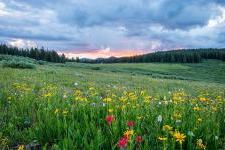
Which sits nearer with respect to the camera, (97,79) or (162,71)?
(97,79)

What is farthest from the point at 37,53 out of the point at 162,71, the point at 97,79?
the point at 97,79

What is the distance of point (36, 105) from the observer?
855 centimetres

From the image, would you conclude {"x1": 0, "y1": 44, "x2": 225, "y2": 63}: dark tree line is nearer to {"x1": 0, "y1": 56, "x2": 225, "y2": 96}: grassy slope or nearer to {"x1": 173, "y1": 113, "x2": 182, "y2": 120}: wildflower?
{"x1": 0, "y1": 56, "x2": 225, "y2": 96}: grassy slope

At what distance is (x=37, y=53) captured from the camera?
138875 millimetres

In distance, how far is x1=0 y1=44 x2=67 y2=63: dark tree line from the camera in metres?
134

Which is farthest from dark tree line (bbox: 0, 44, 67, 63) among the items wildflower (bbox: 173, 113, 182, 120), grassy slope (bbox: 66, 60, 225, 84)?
wildflower (bbox: 173, 113, 182, 120)

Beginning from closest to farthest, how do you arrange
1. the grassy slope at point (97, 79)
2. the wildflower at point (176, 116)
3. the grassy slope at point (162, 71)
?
the wildflower at point (176, 116)
the grassy slope at point (97, 79)
the grassy slope at point (162, 71)

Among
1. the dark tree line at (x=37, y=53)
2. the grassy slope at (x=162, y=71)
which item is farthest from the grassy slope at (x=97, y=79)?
the dark tree line at (x=37, y=53)

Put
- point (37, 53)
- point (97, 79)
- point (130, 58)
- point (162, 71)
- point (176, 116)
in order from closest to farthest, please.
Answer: point (176, 116)
point (97, 79)
point (162, 71)
point (37, 53)
point (130, 58)

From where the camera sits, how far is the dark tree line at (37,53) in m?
134

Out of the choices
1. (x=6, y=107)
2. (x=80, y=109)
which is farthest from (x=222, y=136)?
(x=6, y=107)

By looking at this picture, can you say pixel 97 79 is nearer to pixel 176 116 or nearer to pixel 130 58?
pixel 176 116

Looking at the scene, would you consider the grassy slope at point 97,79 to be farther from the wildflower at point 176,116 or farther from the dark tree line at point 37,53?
the dark tree line at point 37,53

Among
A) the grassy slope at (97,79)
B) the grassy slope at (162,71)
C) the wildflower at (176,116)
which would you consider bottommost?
the grassy slope at (162,71)
